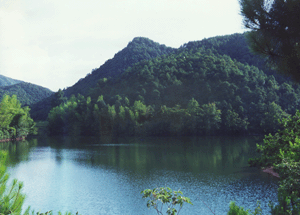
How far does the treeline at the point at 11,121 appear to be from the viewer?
4588 centimetres

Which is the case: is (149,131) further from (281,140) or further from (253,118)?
(281,140)

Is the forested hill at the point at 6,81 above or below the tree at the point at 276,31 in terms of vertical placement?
above

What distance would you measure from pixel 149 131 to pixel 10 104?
82.5 feet

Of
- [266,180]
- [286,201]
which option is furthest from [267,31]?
[266,180]

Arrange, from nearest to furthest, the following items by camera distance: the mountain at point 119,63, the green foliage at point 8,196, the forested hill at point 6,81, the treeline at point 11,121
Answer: the green foliage at point 8,196 → the treeline at point 11,121 → the mountain at point 119,63 → the forested hill at point 6,81

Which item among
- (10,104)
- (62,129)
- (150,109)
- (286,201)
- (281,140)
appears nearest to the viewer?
(286,201)

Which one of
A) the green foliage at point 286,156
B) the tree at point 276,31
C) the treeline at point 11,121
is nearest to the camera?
the green foliage at point 286,156

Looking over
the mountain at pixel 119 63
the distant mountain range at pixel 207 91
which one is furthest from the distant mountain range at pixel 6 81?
the distant mountain range at pixel 207 91

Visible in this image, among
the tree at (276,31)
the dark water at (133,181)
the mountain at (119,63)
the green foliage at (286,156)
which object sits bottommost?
the dark water at (133,181)

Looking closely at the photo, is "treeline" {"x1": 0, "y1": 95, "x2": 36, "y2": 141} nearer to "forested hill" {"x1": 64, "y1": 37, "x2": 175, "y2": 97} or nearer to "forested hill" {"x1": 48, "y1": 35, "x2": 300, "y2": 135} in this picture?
"forested hill" {"x1": 48, "y1": 35, "x2": 300, "y2": 135}

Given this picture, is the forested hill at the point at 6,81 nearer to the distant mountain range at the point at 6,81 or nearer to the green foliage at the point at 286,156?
the distant mountain range at the point at 6,81

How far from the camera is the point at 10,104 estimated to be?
4841cm

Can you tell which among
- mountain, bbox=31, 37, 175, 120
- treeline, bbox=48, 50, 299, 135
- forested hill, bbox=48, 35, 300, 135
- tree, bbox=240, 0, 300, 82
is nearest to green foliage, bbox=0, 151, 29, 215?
tree, bbox=240, 0, 300, 82

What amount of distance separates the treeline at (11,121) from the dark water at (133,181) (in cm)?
2272
